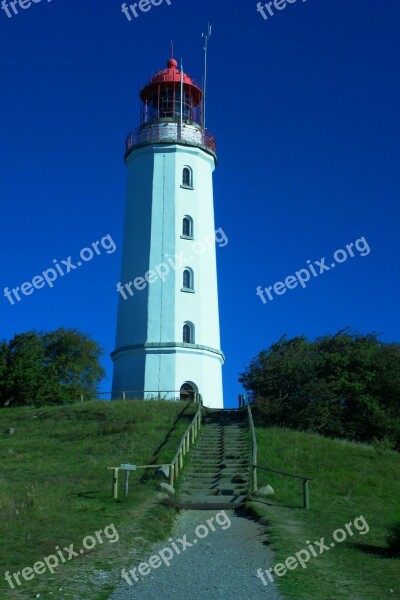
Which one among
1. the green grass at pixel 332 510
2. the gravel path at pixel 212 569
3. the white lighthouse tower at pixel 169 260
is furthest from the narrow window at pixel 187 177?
the gravel path at pixel 212 569

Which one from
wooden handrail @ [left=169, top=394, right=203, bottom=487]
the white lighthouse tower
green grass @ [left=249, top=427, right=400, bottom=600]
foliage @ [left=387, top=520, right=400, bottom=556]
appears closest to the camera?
green grass @ [left=249, top=427, right=400, bottom=600]

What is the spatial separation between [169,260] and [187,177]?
5.16 meters

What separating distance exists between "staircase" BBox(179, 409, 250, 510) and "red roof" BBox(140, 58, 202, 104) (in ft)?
65.1

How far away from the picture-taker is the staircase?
17891 millimetres

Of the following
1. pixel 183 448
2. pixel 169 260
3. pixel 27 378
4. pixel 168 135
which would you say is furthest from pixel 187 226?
pixel 183 448

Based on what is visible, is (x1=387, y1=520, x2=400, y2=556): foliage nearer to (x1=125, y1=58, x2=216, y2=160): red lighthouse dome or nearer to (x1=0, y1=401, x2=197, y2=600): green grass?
(x1=0, y1=401, x2=197, y2=600): green grass

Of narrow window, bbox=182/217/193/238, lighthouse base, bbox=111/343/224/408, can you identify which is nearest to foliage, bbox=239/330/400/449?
lighthouse base, bbox=111/343/224/408

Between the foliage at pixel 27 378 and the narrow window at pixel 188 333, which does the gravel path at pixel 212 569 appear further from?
the foliage at pixel 27 378

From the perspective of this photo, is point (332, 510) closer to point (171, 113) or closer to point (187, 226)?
point (187, 226)

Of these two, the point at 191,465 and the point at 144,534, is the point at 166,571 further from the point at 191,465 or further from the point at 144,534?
the point at 191,465

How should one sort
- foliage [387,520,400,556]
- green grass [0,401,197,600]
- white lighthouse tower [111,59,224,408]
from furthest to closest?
white lighthouse tower [111,59,224,408] → foliage [387,520,400,556] → green grass [0,401,197,600]

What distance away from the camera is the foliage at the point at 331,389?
29.7 meters

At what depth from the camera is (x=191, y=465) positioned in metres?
21.3

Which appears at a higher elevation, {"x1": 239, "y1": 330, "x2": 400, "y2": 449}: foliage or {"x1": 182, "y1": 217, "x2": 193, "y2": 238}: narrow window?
{"x1": 182, "y1": 217, "x2": 193, "y2": 238}: narrow window
